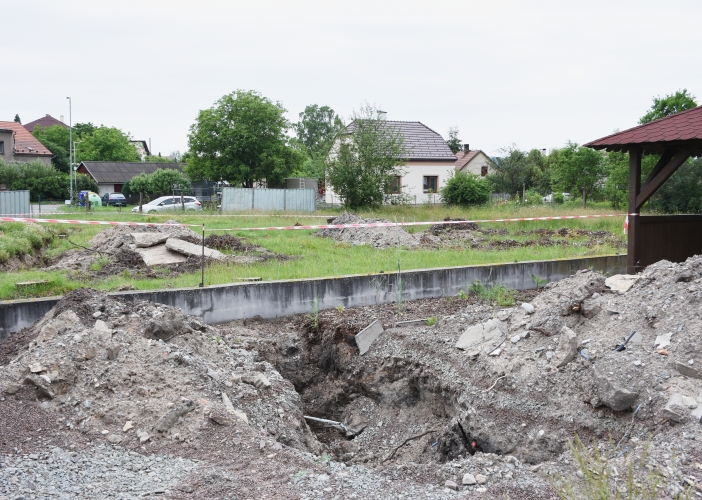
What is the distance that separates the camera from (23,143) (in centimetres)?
5653

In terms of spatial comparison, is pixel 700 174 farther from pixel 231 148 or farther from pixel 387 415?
pixel 231 148

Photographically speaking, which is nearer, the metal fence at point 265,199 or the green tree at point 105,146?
the metal fence at point 265,199

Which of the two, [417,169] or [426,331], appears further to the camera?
[417,169]

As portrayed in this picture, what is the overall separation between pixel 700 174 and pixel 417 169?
61.5 ft

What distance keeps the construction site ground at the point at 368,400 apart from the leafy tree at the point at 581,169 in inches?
1189

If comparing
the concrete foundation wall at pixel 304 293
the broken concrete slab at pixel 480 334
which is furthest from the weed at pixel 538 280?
the broken concrete slab at pixel 480 334

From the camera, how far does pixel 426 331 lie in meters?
8.56

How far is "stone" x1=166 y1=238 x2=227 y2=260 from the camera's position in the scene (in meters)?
13.0

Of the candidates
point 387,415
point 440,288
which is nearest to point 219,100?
point 440,288

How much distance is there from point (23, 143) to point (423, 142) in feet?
122

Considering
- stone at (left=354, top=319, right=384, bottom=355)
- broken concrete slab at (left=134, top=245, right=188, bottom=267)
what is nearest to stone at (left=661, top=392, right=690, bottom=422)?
stone at (left=354, top=319, right=384, bottom=355)

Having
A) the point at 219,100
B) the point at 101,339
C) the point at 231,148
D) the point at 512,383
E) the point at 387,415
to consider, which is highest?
the point at 219,100

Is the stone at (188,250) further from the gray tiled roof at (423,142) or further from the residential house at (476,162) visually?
the residential house at (476,162)

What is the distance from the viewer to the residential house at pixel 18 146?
175ft
